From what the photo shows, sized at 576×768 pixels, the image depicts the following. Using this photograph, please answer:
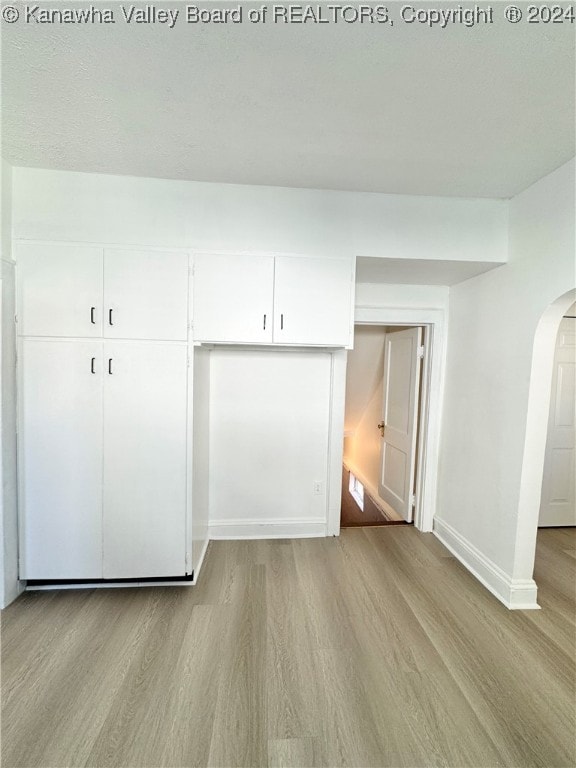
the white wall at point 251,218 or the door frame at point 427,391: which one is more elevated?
the white wall at point 251,218

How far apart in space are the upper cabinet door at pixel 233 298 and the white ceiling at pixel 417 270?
2.35 ft

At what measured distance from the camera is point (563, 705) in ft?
4.78

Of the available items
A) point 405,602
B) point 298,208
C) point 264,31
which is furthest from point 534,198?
point 405,602

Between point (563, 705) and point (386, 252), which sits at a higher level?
point (386, 252)

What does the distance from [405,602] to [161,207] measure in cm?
296

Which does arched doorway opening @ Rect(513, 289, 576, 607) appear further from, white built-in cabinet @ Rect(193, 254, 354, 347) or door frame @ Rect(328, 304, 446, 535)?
white built-in cabinet @ Rect(193, 254, 354, 347)

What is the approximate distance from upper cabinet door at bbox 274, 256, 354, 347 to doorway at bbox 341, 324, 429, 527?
119 centimetres

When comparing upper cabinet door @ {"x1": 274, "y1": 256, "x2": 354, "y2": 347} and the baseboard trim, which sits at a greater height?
upper cabinet door @ {"x1": 274, "y1": 256, "x2": 354, "y2": 347}

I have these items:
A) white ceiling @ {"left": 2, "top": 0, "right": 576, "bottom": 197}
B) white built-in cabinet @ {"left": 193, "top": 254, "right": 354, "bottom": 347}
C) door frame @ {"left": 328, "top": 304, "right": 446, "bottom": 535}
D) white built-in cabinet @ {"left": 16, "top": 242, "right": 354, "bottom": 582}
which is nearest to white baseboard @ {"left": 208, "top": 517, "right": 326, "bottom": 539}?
door frame @ {"left": 328, "top": 304, "right": 446, "bottom": 535}

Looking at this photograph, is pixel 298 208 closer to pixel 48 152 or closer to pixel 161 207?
pixel 161 207

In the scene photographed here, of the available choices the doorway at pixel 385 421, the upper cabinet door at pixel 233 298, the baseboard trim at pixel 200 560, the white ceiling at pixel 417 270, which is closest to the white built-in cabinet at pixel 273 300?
the upper cabinet door at pixel 233 298

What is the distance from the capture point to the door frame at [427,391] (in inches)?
112

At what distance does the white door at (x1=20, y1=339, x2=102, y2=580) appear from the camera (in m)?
1.99

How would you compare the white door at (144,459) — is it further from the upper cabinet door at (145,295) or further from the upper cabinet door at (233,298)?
the upper cabinet door at (233,298)
